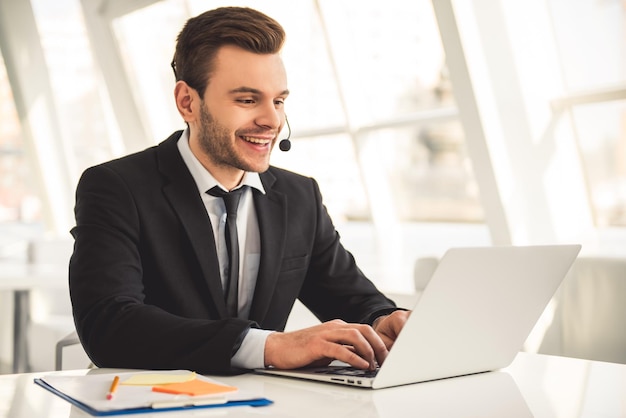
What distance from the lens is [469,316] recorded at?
53.1 inches

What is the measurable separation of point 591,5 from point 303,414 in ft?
10.4

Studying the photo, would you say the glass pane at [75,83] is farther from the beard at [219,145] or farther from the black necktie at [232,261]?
the black necktie at [232,261]

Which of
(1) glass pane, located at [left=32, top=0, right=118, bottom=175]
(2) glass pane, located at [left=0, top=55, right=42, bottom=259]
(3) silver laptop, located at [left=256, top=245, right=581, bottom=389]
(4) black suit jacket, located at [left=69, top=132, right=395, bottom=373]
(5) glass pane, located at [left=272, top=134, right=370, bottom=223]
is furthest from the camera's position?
(2) glass pane, located at [left=0, top=55, right=42, bottom=259]

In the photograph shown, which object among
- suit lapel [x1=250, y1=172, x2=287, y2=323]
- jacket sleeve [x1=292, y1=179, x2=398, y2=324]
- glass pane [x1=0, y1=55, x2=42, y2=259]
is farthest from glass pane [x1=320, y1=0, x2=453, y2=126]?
glass pane [x1=0, y1=55, x2=42, y2=259]

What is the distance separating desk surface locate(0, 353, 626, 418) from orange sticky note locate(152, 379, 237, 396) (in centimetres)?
4

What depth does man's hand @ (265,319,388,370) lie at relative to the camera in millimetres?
1393

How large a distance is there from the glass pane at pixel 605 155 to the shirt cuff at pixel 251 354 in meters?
Result: 2.85

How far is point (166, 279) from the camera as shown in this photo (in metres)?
1.79

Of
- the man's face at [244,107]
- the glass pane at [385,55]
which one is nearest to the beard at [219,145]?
the man's face at [244,107]

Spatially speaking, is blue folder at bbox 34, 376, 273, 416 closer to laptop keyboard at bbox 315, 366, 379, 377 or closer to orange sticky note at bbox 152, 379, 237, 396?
orange sticky note at bbox 152, 379, 237, 396

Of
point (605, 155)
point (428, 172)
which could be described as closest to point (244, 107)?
point (605, 155)

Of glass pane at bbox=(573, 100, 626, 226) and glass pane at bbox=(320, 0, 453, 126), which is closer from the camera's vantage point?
glass pane at bbox=(573, 100, 626, 226)

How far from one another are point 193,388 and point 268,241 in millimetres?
784

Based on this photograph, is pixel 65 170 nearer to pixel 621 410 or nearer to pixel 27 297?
pixel 27 297
